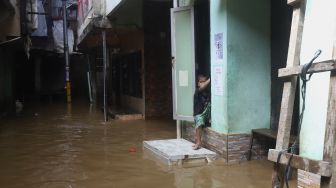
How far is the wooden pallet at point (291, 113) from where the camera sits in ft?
9.91

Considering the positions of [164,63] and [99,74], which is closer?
[164,63]

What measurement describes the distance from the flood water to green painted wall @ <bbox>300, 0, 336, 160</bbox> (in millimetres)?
1325

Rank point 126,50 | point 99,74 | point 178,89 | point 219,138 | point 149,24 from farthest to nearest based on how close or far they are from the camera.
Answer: point 99,74, point 126,50, point 149,24, point 178,89, point 219,138

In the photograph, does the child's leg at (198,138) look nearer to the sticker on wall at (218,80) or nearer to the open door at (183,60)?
the open door at (183,60)

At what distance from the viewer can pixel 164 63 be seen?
13.3m

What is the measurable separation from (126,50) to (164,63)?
2.62m

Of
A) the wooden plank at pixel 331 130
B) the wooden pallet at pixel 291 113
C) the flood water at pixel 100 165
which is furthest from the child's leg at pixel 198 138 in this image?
the wooden plank at pixel 331 130

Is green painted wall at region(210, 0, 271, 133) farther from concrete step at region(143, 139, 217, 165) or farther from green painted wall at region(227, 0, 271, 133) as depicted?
concrete step at region(143, 139, 217, 165)

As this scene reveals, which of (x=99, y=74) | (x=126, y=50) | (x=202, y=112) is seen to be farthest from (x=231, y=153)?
(x=99, y=74)

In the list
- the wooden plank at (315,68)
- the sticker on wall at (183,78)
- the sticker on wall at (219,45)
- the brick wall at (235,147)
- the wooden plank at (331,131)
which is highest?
the sticker on wall at (219,45)

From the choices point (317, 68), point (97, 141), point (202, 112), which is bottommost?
point (97, 141)

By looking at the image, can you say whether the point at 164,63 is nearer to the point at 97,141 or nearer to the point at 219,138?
the point at 97,141

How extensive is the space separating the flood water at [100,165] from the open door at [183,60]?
3.95 feet

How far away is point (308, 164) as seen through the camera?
321 cm
